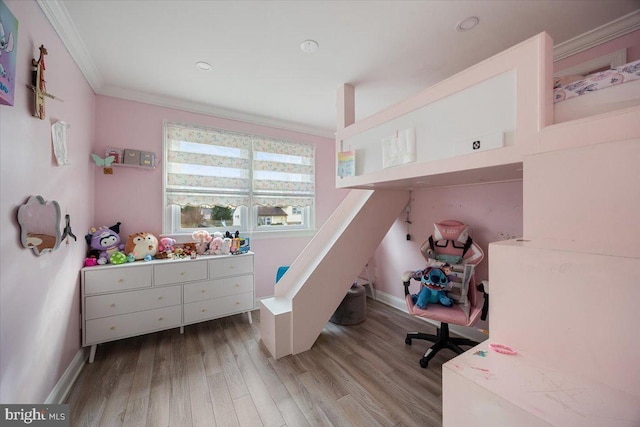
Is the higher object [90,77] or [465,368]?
[90,77]

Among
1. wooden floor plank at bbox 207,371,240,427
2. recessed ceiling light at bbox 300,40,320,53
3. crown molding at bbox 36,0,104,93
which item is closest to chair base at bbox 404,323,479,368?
wooden floor plank at bbox 207,371,240,427

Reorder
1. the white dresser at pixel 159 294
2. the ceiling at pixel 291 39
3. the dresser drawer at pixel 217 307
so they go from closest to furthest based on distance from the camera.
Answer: the ceiling at pixel 291 39, the white dresser at pixel 159 294, the dresser drawer at pixel 217 307

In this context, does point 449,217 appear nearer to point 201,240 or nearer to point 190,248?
point 201,240

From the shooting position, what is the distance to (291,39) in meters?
1.71

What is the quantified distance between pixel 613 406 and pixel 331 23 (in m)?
2.18

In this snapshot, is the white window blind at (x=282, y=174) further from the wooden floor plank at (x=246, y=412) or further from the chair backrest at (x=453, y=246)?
the wooden floor plank at (x=246, y=412)

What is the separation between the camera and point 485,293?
1932 millimetres

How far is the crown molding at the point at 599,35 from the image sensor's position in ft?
4.85

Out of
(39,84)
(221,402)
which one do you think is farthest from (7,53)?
(221,402)

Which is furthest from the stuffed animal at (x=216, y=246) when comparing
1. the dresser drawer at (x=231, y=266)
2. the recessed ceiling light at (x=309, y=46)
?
the recessed ceiling light at (x=309, y=46)

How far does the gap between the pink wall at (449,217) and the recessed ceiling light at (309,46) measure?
2011 millimetres

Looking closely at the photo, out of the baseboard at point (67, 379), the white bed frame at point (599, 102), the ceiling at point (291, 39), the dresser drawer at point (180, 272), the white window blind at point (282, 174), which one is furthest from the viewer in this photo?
the white window blind at point (282, 174)

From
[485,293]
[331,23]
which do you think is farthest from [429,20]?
[485,293]

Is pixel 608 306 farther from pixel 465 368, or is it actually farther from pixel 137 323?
pixel 137 323
